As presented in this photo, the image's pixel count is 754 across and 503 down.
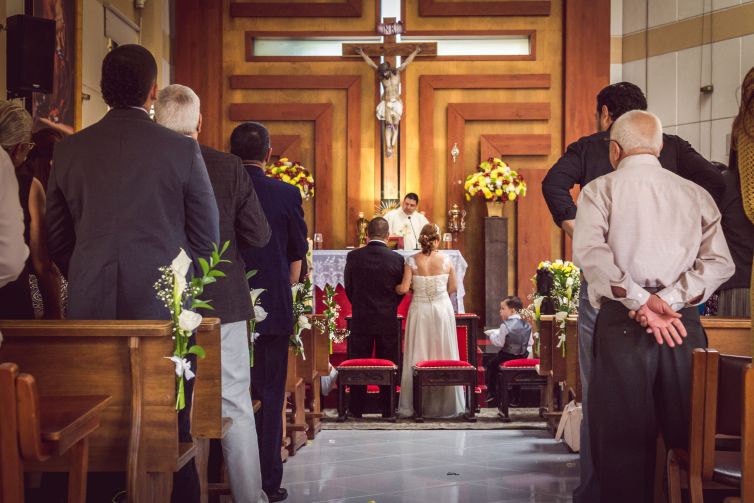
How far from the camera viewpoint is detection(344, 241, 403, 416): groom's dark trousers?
8.16 meters

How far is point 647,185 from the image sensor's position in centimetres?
341

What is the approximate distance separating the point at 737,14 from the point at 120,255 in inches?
357

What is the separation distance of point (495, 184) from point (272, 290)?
6.69 m

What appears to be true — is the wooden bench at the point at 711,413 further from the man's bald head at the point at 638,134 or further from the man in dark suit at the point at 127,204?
the man in dark suit at the point at 127,204

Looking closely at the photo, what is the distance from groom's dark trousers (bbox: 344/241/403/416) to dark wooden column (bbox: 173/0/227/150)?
13.7ft

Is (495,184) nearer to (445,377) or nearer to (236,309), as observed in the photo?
(445,377)

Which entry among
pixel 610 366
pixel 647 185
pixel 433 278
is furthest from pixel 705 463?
pixel 433 278

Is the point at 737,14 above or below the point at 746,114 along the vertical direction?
above

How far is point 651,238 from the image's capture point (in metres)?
3.36

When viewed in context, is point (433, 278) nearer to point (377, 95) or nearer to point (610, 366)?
point (377, 95)

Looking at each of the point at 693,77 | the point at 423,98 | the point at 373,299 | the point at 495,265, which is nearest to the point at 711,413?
the point at 373,299

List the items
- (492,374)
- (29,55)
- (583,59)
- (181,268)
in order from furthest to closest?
(583,59) < (492,374) < (29,55) < (181,268)

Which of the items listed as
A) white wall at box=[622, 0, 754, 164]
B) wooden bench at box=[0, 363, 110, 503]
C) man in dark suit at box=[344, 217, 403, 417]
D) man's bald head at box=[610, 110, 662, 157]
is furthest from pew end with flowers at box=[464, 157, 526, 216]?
wooden bench at box=[0, 363, 110, 503]

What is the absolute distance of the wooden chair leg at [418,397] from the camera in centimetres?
789
